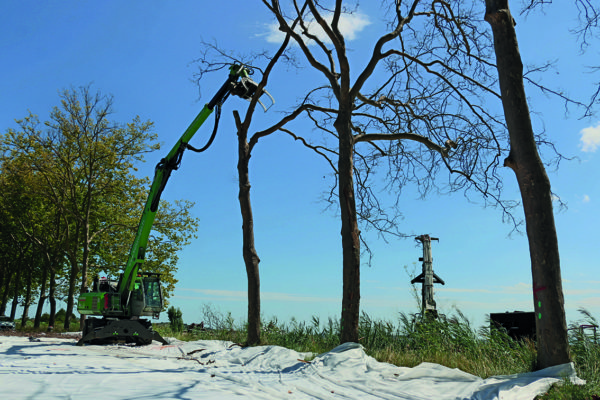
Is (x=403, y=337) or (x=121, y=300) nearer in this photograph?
(x=403, y=337)

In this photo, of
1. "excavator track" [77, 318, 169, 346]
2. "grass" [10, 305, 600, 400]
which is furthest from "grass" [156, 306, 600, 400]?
"excavator track" [77, 318, 169, 346]

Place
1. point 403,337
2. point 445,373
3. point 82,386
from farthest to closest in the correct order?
point 403,337 < point 445,373 < point 82,386

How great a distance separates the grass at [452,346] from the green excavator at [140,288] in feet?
10.6

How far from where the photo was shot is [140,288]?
50.2 feet

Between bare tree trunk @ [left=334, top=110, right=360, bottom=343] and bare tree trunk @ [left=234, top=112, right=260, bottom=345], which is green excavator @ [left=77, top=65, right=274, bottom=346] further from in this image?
bare tree trunk @ [left=334, top=110, right=360, bottom=343]

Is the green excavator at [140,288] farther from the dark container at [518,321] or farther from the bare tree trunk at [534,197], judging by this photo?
the dark container at [518,321]

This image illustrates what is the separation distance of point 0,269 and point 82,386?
29791 millimetres

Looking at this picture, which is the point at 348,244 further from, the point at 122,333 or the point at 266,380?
the point at 122,333

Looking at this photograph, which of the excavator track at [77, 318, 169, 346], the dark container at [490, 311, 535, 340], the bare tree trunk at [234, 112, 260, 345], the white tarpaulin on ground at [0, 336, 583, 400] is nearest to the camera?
the white tarpaulin on ground at [0, 336, 583, 400]

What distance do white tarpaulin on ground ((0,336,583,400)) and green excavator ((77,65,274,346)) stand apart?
4751mm

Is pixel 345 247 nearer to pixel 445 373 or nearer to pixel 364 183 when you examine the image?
pixel 445 373

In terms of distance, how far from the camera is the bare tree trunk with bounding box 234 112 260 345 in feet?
43.2

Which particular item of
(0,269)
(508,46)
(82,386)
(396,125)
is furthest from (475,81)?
(0,269)

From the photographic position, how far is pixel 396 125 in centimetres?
1508
